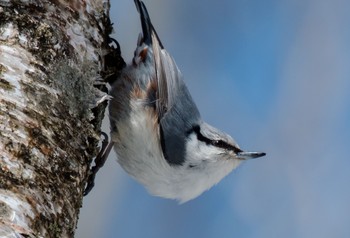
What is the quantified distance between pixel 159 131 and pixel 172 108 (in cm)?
12

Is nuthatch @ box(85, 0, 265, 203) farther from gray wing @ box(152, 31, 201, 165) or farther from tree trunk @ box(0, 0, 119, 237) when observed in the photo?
tree trunk @ box(0, 0, 119, 237)

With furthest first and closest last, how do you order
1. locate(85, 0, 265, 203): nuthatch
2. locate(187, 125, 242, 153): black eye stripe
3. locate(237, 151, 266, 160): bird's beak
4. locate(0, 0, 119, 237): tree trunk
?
locate(237, 151, 266, 160): bird's beak < locate(187, 125, 242, 153): black eye stripe < locate(85, 0, 265, 203): nuthatch < locate(0, 0, 119, 237): tree trunk

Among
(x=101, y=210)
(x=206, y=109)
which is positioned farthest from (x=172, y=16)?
(x=101, y=210)

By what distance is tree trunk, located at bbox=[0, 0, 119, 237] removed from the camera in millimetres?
1639

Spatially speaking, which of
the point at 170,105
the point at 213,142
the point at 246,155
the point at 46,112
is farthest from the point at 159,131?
the point at 46,112

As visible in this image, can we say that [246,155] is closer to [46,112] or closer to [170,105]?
[170,105]

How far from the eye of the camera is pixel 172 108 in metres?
2.62

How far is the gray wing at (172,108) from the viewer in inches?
102

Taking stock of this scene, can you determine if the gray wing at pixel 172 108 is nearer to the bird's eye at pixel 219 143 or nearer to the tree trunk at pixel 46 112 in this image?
the bird's eye at pixel 219 143

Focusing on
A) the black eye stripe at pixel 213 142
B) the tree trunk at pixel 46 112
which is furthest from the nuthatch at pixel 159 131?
the tree trunk at pixel 46 112

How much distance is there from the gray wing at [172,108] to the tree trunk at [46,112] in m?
0.38

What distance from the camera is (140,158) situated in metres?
2.53

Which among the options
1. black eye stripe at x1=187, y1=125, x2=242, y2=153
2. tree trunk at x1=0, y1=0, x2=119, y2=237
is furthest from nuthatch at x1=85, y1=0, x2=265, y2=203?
tree trunk at x1=0, y1=0, x2=119, y2=237

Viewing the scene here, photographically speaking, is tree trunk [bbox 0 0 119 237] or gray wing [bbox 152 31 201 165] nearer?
tree trunk [bbox 0 0 119 237]
